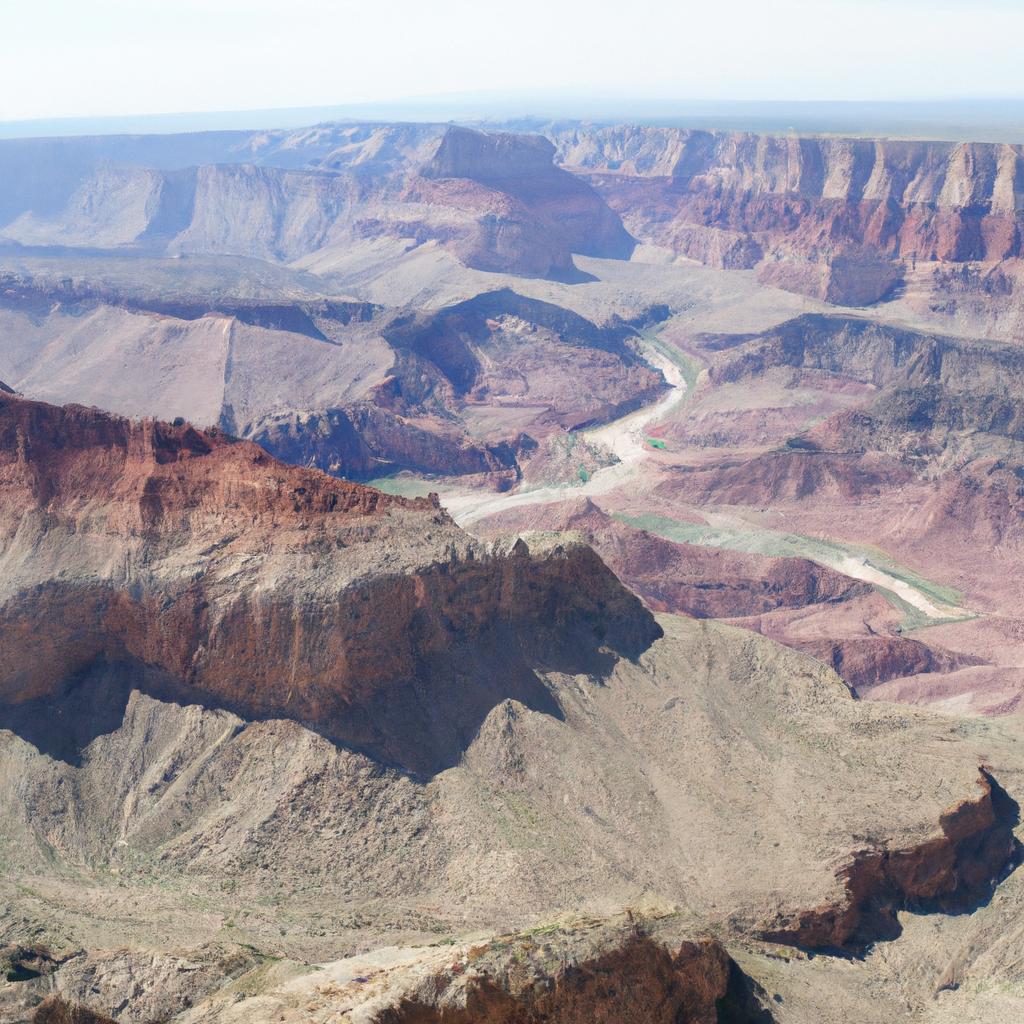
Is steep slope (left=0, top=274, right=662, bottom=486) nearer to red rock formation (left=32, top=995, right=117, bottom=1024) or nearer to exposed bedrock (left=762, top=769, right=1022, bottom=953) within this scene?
exposed bedrock (left=762, top=769, right=1022, bottom=953)

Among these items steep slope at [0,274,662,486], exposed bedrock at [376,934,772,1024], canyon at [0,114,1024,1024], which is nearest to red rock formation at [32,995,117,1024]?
canyon at [0,114,1024,1024]

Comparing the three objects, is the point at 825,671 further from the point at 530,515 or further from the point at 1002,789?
the point at 530,515

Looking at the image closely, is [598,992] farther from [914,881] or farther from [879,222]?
[879,222]

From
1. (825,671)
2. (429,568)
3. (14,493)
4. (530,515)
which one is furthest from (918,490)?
(14,493)

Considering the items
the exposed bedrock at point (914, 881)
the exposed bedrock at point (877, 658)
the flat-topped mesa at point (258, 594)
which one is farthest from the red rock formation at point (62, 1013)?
the exposed bedrock at point (877, 658)

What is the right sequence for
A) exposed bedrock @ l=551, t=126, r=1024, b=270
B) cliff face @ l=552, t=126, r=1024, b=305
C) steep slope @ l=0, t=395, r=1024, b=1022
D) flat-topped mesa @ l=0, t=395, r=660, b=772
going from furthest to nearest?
cliff face @ l=552, t=126, r=1024, b=305 → exposed bedrock @ l=551, t=126, r=1024, b=270 → flat-topped mesa @ l=0, t=395, r=660, b=772 → steep slope @ l=0, t=395, r=1024, b=1022

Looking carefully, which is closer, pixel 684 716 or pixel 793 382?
pixel 684 716
